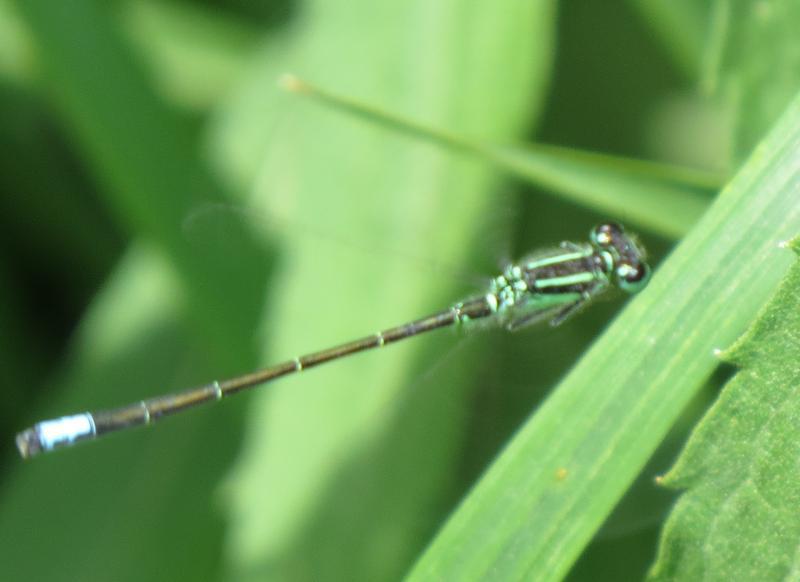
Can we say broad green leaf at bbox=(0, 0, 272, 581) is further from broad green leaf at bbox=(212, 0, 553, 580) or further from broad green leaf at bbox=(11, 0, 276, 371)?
broad green leaf at bbox=(212, 0, 553, 580)

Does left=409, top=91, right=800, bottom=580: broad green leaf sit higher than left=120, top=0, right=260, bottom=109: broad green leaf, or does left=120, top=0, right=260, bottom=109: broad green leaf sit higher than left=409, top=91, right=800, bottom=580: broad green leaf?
left=409, top=91, right=800, bottom=580: broad green leaf

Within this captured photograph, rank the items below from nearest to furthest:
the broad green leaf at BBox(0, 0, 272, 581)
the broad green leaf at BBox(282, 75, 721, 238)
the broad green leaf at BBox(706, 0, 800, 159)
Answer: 1. the broad green leaf at BBox(282, 75, 721, 238)
2. the broad green leaf at BBox(706, 0, 800, 159)
3. the broad green leaf at BBox(0, 0, 272, 581)

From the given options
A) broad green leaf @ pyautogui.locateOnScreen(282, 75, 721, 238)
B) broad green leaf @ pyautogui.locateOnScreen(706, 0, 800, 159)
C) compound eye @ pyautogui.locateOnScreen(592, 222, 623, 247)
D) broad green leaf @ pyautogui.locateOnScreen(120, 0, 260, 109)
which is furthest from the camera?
broad green leaf @ pyautogui.locateOnScreen(120, 0, 260, 109)

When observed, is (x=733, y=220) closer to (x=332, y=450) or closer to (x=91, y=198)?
(x=332, y=450)

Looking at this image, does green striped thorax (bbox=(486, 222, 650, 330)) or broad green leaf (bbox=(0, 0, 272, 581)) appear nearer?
green striped thorax (bbox=(486, 222, 650, 330))

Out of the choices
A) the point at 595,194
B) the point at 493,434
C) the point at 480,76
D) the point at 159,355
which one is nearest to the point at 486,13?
the point at 480,76

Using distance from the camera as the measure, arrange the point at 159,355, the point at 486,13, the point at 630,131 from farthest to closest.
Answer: the point at 630,131, the point at 159,355, the point at 486,13

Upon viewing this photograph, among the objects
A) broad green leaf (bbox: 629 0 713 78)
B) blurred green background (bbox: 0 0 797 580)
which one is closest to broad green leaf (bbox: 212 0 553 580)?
blurred green background (bbox: 0 0 797 580)
